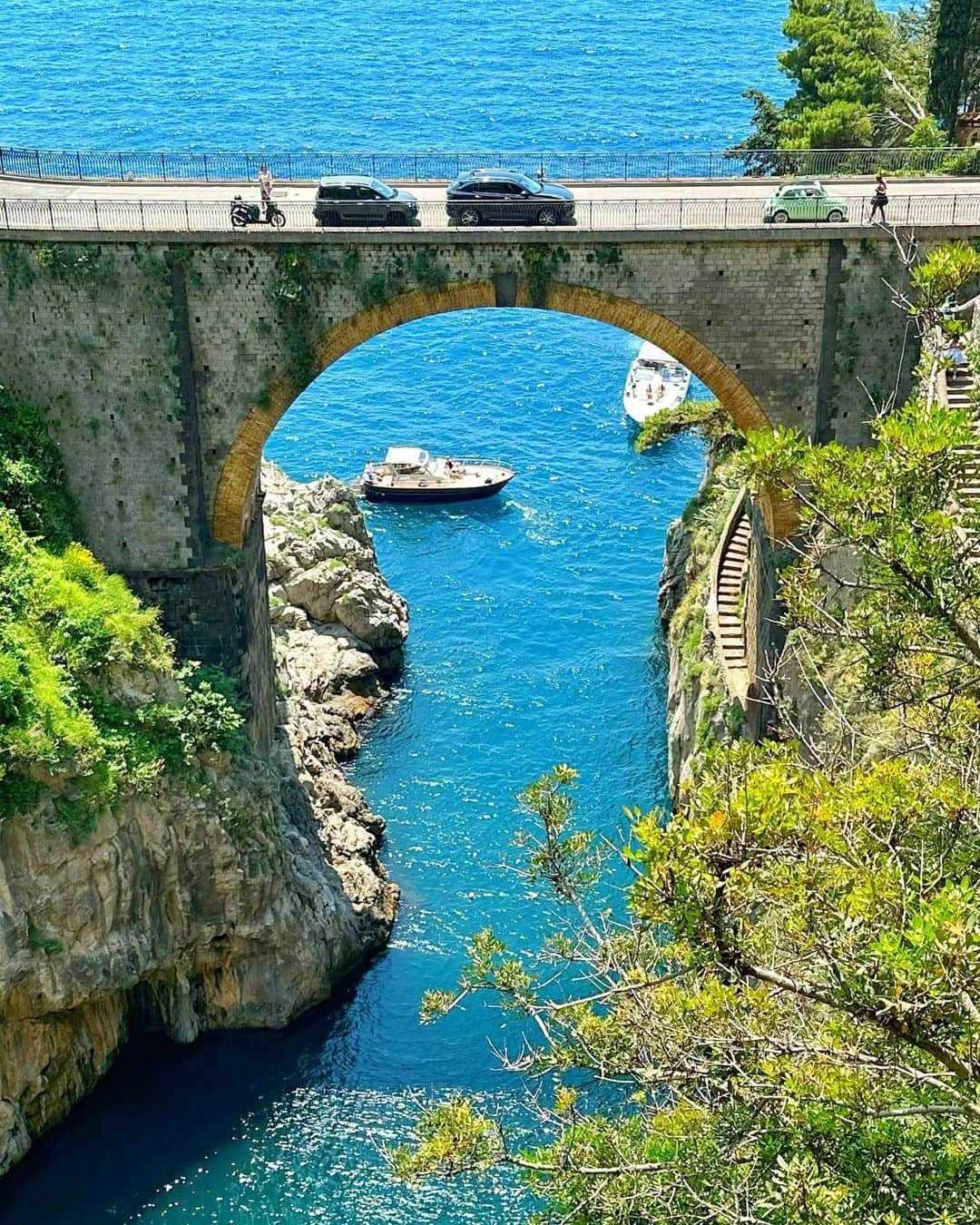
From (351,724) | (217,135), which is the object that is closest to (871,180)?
(351,724)

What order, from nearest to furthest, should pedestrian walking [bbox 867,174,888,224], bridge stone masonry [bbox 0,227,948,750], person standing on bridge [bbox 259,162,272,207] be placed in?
1. pedestrian walking [bbox 867,174,888,224]
2. bridge stone masonry [bbox 0,227,948,750]
3. person standing on bridge [bbox 259,162,272,207]

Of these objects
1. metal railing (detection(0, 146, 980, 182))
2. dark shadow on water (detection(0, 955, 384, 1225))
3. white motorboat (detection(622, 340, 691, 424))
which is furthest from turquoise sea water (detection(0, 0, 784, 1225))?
metal railing (detection(0, 146, 980, 182))

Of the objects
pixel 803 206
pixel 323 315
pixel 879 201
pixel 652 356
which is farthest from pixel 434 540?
pixel 879 201

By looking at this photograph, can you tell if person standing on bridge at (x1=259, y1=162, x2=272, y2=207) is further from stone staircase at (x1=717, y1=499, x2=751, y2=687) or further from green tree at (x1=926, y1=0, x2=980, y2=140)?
green tree at (x1=926, y1=0, x2=980, y2=140)

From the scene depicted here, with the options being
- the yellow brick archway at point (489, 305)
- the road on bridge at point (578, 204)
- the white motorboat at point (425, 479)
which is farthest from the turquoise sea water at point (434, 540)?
the road on bridge at point (578, 204)

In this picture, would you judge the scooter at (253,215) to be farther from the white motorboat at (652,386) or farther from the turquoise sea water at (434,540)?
the white motorboat at (652,386)

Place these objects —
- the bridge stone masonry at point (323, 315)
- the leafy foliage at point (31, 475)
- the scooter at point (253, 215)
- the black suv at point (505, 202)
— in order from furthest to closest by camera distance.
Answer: the leafy foliage at point (31, 475) → the black suv at point (505, 202) → the scooter at point (253, 215) → the bridge stone masonry at point (323, 315)

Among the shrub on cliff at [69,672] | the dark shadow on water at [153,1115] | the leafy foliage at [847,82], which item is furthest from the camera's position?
the leafy foliage at [847,82]
